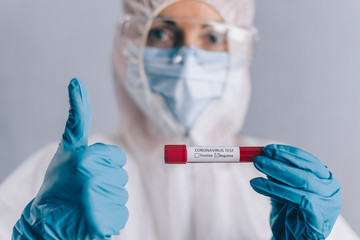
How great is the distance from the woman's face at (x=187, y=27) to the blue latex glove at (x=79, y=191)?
1.86 feet

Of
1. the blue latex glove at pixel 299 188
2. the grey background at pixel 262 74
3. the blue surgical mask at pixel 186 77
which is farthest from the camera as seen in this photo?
the grey background at pixel 262 74

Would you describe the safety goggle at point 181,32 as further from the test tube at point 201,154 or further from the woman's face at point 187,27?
the test tube at point 201,154

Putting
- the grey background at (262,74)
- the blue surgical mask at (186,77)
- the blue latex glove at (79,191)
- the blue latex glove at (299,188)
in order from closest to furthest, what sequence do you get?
1. the blue latex glove at (79,191)
2. the blue latex glove at (299,188)
3. the blue surgical mask at (186,77)
4. the grey background at (262,74)

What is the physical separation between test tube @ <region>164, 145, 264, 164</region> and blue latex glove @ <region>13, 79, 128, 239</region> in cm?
13

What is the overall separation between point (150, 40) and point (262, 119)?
2.59 feet

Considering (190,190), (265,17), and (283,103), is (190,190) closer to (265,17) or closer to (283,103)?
(283,103)

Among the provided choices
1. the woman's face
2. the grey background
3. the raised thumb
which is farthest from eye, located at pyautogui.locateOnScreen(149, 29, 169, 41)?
the raised thumb

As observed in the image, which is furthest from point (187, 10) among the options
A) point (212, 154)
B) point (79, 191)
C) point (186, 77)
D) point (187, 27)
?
point (79, 191)

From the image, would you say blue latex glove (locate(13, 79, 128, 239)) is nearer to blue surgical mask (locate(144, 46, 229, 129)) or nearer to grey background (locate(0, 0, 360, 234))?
blue surgical mask (locate(144, 46, 229, 129))

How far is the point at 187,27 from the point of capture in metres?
1.22

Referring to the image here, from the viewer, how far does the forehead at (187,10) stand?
4.00ft

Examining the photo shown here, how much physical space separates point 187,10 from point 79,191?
78 centimetres

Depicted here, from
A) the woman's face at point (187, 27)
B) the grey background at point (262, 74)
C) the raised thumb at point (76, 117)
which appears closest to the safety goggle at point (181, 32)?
the woman's face at point (187, 27)

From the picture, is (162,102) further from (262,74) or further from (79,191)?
(262,74)
